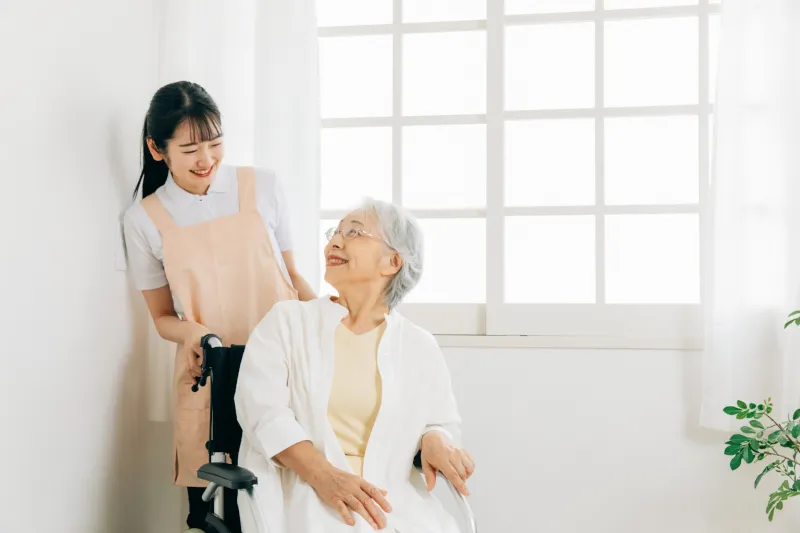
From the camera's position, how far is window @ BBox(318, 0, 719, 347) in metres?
2.64

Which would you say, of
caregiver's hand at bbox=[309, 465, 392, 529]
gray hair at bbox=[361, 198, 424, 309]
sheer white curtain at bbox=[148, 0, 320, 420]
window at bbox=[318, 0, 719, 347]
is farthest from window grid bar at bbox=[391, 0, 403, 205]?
caregiver's hand at bbox=[309, 465, 392, 529]

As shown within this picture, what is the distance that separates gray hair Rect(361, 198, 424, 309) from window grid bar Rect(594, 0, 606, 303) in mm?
868

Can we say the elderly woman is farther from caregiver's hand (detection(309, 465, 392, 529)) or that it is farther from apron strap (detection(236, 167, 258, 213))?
apron strap (detection(236, 167, 258, 213))

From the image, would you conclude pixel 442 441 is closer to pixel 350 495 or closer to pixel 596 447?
pixel 350 495

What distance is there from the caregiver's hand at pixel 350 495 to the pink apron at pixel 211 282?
1.74ft

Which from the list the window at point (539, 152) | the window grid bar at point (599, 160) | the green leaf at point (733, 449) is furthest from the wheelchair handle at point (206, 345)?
the green leaf at point (733, 449)

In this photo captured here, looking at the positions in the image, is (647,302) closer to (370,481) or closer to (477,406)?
(477,406)

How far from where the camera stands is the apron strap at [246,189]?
224 centimetres

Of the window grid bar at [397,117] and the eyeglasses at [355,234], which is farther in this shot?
the window grid bar at [397,117]

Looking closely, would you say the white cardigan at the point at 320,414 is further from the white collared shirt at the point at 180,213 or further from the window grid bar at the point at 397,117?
the window grid bar at the point at 397,117

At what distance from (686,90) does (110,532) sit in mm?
2313

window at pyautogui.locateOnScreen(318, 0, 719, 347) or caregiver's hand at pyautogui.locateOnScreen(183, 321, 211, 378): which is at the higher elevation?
window at pyautogui.locateOnScreen(318, 0, 719, 347)

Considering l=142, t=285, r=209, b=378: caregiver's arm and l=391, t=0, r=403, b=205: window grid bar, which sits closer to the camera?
l=142, t=285, r=209, b=378: caregiver's arm

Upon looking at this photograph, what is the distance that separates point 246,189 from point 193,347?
492 mm
